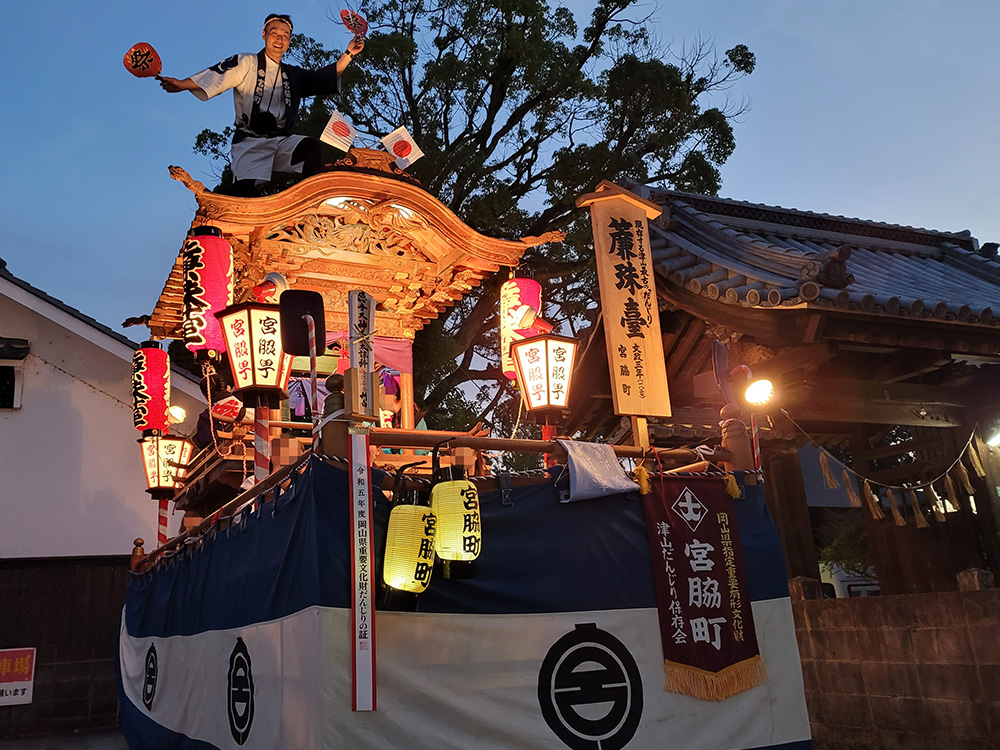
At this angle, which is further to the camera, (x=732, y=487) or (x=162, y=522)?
(x=162, y=522)

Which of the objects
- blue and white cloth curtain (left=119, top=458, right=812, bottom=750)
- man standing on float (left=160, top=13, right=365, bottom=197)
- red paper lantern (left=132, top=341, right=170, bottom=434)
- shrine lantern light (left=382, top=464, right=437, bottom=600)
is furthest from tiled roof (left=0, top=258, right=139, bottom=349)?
shrine lantern light (left=382, top=464, right=437, bottom=600)

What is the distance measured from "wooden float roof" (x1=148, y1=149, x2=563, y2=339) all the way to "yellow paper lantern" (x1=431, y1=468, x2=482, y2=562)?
23.3ft

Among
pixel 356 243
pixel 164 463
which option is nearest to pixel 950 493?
pixel 356 243

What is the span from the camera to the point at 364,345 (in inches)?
234

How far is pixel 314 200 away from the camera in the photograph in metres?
11.3

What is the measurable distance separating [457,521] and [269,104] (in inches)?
374

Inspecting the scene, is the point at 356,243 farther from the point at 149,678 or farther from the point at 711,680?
the point at 711,680

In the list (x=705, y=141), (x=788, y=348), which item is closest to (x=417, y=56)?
(x=705, y=141)

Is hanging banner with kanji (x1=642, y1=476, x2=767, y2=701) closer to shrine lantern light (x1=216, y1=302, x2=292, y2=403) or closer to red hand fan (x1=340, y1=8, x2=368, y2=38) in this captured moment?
shrine lantern light (x1=216, y1=302, x2=292, y2=403)

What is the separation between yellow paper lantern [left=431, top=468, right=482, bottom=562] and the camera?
5.22 meters

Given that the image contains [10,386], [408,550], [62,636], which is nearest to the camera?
[408,550]

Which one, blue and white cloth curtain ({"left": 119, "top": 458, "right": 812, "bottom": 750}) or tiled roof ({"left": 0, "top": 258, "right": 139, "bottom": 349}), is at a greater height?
tiled roof ({"left": 0, "top": 258, "right": 139, "bottom": 349})

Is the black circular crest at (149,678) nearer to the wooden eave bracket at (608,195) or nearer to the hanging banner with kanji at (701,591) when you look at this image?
the hanging banner with kanji at (701,591)

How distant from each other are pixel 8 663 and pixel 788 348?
14.2 meters
